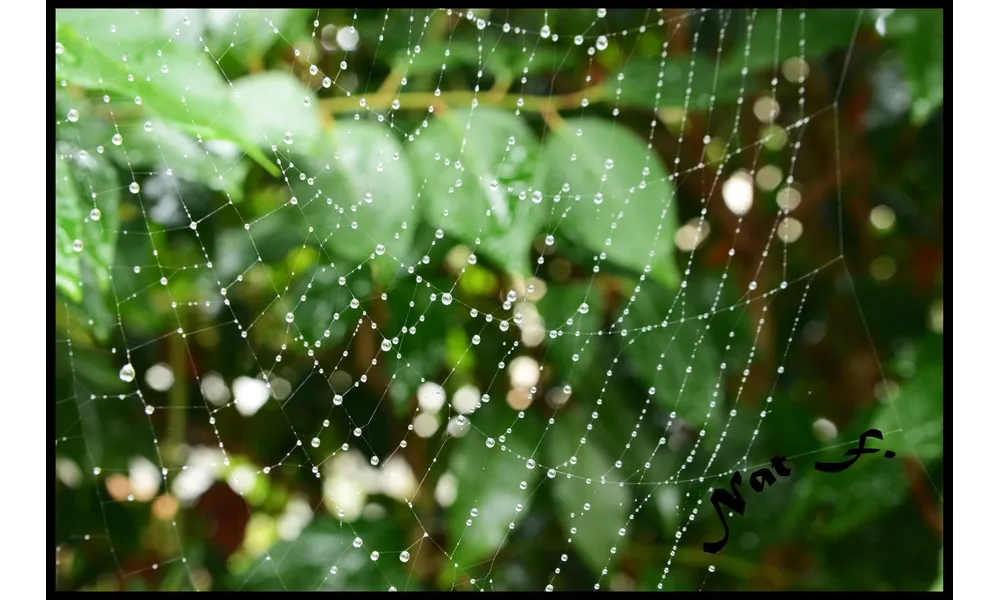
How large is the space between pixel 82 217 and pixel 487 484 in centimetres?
27

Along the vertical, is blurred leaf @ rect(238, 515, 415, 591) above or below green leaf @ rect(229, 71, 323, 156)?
below

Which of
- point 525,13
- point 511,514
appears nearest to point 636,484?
point 511,514

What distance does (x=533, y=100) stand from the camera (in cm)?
46

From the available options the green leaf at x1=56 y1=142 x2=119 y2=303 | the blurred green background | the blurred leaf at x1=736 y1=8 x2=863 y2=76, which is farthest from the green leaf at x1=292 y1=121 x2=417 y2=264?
the blurred leaf at x1=736 y1=8 x2=863 y2=76

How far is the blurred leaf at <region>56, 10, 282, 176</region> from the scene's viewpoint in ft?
1.05

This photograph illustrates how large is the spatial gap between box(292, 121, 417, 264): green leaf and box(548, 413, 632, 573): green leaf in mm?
179

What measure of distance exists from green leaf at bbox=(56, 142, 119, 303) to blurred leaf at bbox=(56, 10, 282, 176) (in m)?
0.05

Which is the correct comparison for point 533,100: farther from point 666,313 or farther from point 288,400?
point 288,400

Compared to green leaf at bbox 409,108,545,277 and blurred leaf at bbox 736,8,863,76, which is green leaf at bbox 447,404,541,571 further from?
blurred leaf at bbox 736,8,863,76

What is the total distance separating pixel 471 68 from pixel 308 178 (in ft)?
0.41

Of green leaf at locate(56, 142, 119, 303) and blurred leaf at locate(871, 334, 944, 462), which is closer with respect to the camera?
green leaf at locate(56, 142, 119, 303)

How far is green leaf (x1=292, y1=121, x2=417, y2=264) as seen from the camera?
1.31ft
